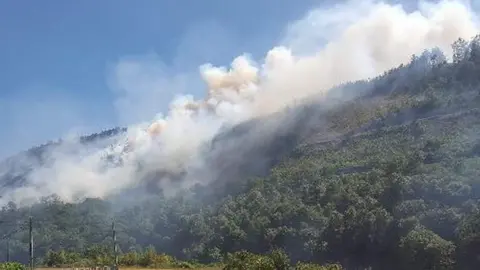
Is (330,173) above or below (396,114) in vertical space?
below

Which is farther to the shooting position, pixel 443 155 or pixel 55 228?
pixel 55 228

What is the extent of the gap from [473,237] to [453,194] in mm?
16787

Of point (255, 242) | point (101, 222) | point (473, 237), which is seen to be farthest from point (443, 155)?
point (101, 222)

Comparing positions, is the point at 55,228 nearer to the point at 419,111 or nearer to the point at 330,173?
the point at 330,173

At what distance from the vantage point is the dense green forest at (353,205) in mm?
81125

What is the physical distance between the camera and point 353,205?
9731 centimetres

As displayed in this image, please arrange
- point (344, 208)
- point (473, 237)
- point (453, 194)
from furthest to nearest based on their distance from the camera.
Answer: point (344, 208)
point (453, 194)
point (473, 237)

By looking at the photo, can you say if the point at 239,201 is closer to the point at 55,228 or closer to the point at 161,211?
the point at 161,211

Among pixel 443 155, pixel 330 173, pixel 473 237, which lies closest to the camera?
pixel 473 237

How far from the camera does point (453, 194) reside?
84625 millimetres

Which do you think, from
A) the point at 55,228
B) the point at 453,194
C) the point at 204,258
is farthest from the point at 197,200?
the point at 453,194

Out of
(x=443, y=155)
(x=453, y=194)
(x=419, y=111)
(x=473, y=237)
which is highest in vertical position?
(x=419, y=111)

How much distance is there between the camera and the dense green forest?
81125 millimetres

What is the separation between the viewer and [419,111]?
15500 centimetres
